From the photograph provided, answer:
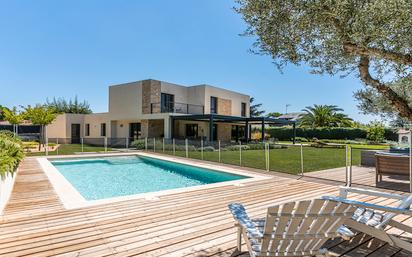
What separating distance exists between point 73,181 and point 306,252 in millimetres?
9440

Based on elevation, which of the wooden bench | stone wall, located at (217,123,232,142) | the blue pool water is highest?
stone wall, located at (217,123,232,142)

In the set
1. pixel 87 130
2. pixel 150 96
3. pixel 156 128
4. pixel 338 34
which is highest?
pixel 150 96

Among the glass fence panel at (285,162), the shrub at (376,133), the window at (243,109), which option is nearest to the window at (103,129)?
the window at (243,109)

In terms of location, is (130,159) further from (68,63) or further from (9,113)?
(68,63)

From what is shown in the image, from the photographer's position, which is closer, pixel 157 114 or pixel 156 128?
pixel 157 114

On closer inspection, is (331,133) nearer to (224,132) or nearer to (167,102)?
(224,132)

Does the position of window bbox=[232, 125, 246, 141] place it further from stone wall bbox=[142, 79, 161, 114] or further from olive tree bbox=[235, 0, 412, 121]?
olive tree bbox=[235, 0, 412, 121]

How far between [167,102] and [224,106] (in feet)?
20.7

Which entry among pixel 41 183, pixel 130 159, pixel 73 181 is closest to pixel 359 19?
pixel 41 183

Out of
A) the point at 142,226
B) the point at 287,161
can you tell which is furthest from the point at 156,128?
the point at 142,226

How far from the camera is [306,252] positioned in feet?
7.28

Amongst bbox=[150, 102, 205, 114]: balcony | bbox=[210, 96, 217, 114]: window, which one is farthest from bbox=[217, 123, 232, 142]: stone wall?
bbox=[150, 102, 205, 114]: balcony

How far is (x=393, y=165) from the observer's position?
6.53 m

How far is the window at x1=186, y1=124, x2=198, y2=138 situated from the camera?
82.9 ft
